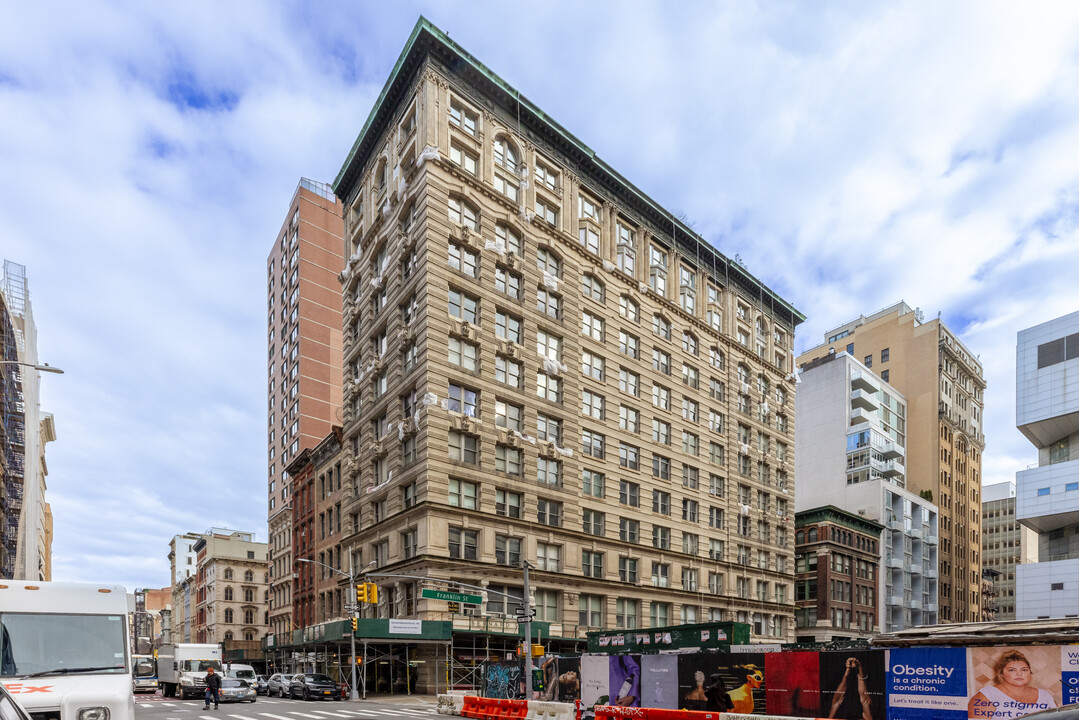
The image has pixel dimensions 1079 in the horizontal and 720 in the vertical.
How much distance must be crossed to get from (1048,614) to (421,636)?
50717 mm

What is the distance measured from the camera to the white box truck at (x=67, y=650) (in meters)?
10.5

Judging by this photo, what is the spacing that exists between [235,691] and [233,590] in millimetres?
72631

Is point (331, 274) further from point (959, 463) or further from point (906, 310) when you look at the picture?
point (959, 463)

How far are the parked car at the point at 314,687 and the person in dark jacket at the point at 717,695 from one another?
25758 millimetres

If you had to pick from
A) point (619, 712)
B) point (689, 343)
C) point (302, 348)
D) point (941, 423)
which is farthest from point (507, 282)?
point (941, 423)

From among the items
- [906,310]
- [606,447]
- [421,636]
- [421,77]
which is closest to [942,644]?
[421,636]

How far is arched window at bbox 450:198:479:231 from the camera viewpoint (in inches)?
1901

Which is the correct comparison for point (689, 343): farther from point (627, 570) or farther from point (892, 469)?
point (892, 469)

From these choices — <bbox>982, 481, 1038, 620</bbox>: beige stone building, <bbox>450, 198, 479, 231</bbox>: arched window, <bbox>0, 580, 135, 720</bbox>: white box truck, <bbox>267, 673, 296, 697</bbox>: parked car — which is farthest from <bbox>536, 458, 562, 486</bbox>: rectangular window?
<bbox>982, 481, 1038, 620</bbox>: beige stone building

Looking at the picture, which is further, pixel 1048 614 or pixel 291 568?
pixel 291 568

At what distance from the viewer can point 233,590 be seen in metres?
104

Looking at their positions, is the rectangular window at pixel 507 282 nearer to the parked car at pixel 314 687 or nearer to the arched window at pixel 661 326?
the arched window at pixel 661 326

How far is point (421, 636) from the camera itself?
40.1 m

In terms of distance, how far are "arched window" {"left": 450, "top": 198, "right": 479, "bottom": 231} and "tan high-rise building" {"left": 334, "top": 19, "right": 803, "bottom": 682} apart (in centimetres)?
14
